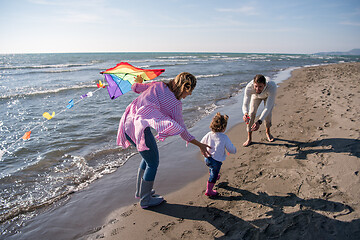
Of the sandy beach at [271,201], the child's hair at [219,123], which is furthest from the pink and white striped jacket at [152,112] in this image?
the sandy beach at [271,201]

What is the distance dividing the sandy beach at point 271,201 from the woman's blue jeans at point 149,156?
0.59 metres

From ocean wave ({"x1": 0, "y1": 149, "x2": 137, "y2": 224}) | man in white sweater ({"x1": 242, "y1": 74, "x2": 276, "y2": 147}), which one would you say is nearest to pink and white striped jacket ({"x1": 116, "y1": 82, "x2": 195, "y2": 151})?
ocean wave ({"x1": 0, "y1": 149, "x2": 137, "y2": 224})

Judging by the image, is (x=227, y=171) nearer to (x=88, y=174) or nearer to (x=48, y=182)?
(x=88, y=174)

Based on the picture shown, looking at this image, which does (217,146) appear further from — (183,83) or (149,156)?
(183,83)

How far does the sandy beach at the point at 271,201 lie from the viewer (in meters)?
2.30

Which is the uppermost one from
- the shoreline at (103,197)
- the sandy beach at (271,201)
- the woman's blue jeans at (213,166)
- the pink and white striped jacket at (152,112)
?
the pink and white striped jacket at (152,112)

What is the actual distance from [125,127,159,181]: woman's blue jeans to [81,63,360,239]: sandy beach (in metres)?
0.59

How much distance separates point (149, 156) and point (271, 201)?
1.73 metres

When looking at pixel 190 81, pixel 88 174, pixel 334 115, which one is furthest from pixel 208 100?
pixel 190 81

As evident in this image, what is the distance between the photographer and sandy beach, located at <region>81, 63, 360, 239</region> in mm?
2297

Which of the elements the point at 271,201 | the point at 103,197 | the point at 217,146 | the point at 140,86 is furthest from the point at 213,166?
the point at 103,197

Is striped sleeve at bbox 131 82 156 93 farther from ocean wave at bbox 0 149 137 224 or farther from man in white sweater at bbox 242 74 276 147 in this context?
man in white sweater at bbox 242 74 276 147

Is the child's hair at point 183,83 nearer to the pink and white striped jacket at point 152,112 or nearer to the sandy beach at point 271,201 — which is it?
the pink and white striped jacket at point 152,112

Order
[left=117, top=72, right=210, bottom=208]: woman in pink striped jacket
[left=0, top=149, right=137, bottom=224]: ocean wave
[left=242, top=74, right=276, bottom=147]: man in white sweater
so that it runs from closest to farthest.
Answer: [left=117, top=72, right=210, bottom=208]: woman in pink striped jacket → [left=0, top=149, right=137, bottom=224]: ocean wave → [left=242, top=74, right=276, bottom=147]: man in white sweater
